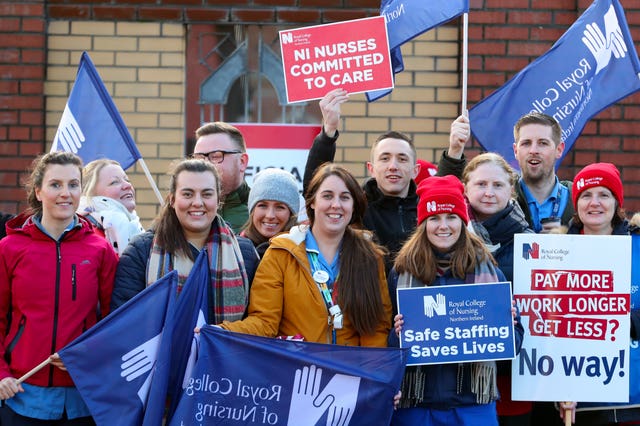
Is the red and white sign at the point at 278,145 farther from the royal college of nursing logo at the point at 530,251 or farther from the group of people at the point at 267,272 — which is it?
the royal college of nursing logo at the point at 530,251

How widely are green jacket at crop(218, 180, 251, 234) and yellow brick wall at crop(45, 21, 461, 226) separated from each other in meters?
1.82

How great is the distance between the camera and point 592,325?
4.49 metres

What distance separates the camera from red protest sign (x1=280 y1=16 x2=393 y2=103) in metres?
5.25

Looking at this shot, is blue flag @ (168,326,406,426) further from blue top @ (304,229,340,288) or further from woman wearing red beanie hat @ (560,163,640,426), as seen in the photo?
woman wearing red beanie hat @ (560,163,640,426)

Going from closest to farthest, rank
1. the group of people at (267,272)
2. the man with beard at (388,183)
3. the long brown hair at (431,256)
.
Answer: the group of people at (267,272) → the long brown hair at (431,256) → the man with beard at (388,183)

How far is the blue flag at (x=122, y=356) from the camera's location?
13.1 ft

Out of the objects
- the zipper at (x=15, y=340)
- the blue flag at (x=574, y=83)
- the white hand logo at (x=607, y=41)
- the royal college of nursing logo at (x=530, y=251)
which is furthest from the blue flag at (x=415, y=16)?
the zipper at (x=15, y=340)

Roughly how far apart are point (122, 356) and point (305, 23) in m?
3.72

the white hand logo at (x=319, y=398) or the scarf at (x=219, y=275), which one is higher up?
the scarf at (x=219, y=275)

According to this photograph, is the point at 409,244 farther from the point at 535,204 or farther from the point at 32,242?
the point at 32,242

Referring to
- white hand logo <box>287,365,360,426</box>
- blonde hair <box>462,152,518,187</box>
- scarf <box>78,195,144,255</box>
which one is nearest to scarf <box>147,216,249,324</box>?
white hand logo <box>287,365,360,426</box>

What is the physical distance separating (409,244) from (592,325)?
0.99 m

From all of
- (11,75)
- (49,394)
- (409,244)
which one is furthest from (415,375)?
(11,75)

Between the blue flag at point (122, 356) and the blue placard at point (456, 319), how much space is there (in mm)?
1065
